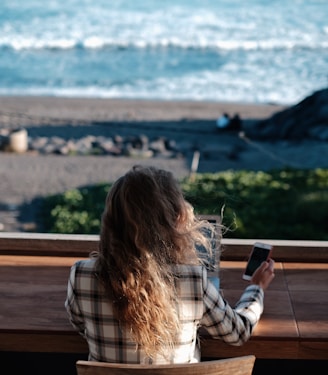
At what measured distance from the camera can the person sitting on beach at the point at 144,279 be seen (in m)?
1.88

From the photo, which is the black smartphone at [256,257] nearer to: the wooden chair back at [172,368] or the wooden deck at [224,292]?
the wooden deck at [224,292]

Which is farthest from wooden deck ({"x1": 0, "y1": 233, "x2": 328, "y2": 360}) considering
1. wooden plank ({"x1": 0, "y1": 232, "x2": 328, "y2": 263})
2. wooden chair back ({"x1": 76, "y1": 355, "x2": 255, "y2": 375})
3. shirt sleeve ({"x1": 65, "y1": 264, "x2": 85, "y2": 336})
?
wooden chair back ({"x1": 76, "y1": 355, "x2": 255, "y2": 375})

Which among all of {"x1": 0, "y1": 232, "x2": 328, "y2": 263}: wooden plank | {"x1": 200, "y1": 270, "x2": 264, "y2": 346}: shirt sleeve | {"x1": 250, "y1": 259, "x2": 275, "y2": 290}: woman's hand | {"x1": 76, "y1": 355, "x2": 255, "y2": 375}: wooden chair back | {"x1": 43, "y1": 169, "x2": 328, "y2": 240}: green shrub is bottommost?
{"x1": 76, "y1": 355, "x2": 255, "y2": 375}: wooden chair back

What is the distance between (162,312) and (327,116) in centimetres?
1139

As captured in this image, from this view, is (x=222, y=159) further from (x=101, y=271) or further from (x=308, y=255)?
(x=101, y=271)

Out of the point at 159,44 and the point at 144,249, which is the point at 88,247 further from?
the point at 159,44

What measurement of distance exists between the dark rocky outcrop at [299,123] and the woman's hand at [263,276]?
1031cm

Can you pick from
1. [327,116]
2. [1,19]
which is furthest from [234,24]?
[327,116]

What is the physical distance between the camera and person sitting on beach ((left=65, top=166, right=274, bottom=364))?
1.88 metres

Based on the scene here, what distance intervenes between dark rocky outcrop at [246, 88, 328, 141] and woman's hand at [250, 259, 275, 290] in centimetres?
1031

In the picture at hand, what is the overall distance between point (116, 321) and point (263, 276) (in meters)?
0.62

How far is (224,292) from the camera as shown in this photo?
2.45 metres

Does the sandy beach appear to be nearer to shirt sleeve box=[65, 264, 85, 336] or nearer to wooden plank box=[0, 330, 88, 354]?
wooden plank box=[0, 330, 88, 354]

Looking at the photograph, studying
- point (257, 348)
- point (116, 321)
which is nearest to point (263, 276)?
point (257, 348)
